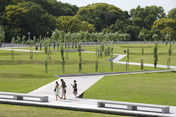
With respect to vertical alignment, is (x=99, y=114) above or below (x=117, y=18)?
below

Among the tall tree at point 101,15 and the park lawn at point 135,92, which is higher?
the tall tree at point 101,15

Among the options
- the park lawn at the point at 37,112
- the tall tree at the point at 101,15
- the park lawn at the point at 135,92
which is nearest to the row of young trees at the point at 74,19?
the tall tree at the point at 101,15

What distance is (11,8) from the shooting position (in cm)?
13325

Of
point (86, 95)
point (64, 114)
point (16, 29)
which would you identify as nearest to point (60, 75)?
point (86, 95)

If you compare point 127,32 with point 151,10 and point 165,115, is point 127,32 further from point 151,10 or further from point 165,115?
point 165,115

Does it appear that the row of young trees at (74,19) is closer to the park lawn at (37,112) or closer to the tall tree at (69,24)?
the tall tree at (69,24)

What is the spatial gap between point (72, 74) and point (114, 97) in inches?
668

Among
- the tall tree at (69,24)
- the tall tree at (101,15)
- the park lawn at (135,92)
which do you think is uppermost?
the tall tree at (101,15)

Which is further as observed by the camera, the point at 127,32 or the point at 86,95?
the point at 127,32

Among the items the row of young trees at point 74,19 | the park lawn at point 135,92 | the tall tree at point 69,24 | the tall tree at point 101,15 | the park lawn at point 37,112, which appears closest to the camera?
the park lawn at point 37,112

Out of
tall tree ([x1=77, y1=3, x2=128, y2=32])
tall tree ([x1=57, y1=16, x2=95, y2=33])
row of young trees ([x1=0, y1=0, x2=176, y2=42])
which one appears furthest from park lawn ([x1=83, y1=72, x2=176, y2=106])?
tall tree ([x1=77, y1=3, x2=128, y2=32])

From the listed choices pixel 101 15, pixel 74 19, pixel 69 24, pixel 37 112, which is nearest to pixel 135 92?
pixel 37 112

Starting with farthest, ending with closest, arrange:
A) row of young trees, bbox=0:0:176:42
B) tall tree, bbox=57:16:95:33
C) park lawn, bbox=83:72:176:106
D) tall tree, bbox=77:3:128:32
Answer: tall tree, bbox=77:3:128:32, tall tree, bbox=57:16:95:33, row of young trees, bbox=0:0:176:42, park lawn, bbox=83:72:176:106

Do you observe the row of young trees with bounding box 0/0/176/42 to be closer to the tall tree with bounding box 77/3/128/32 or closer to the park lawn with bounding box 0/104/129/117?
the tall tree with bounding box 77/3/128/32
